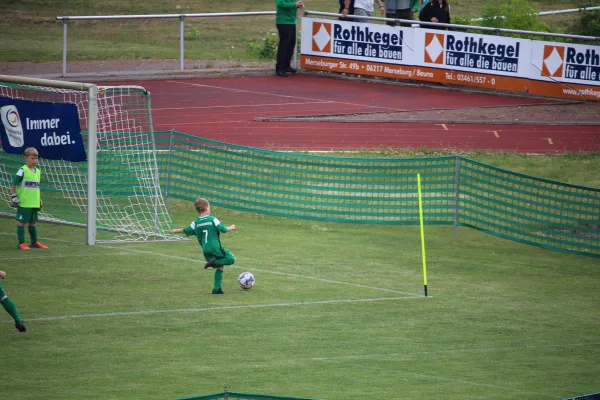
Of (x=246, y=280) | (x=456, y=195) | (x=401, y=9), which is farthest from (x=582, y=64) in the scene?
(x=246, y=280)

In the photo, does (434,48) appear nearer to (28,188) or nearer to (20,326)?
(28,188)

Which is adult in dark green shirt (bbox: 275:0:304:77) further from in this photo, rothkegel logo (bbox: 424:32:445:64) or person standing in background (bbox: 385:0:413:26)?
rothkegel logo (bbox: 424:32:445:64)

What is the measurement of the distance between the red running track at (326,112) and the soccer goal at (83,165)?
4.99 m

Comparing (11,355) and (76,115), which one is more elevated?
(76,115)

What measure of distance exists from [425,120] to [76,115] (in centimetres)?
1226

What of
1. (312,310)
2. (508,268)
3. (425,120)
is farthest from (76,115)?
(425,120)

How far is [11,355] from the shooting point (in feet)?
41.4

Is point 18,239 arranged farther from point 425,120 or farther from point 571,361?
point 425,120

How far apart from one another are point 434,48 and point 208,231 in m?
18.0

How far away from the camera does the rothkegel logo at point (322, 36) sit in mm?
33969

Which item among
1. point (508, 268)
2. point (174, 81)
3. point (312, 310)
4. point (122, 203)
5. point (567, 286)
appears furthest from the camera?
point (174, 81)

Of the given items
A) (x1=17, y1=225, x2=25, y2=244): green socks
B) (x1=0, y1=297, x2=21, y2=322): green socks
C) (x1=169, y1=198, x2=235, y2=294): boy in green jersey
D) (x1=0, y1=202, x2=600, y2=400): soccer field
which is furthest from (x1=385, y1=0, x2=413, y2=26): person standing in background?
(x1=0, y1=297, x2=21, y2=322): green socks

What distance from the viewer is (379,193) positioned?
22594 millimetres

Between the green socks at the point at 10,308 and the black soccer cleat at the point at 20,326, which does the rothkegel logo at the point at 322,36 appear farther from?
the green socks at the point at 10,308
